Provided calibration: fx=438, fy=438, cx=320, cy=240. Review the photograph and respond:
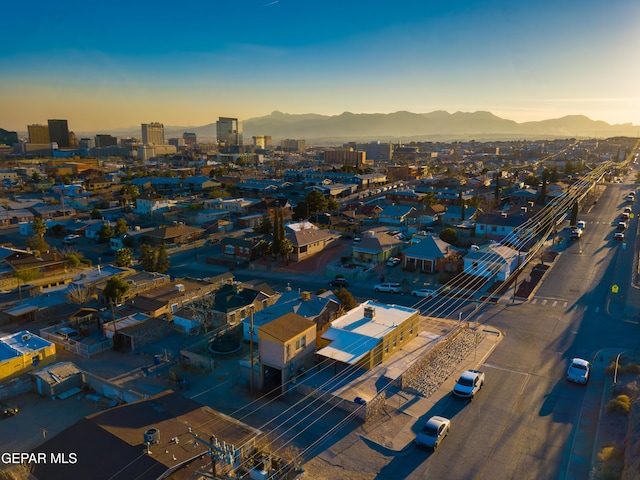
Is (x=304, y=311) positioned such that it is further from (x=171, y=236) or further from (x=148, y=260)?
(x=171, y=236)

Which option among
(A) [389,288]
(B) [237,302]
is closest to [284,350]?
(B) [237,302]

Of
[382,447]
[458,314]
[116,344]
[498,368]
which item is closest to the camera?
[382,447]

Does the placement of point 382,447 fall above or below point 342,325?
below

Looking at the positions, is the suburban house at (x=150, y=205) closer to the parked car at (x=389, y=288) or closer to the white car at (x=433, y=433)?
the parked car at (x=389, y=288)

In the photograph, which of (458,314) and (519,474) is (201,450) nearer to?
(519,474)

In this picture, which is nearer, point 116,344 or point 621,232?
point 116,344

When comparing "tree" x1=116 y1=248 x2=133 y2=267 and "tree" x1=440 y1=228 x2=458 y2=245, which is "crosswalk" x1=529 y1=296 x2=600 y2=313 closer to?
"tree" x1=440 y1=228 x2=458 y2=245

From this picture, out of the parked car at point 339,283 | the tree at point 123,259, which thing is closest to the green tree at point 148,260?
the tree at point 123,259

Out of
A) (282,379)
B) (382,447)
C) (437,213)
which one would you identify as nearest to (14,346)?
(282,379)

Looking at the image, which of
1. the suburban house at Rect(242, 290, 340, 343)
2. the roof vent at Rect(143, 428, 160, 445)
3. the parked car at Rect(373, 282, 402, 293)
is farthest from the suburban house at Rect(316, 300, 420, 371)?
the roof vent at Rect(143, 428, 160, 445)
